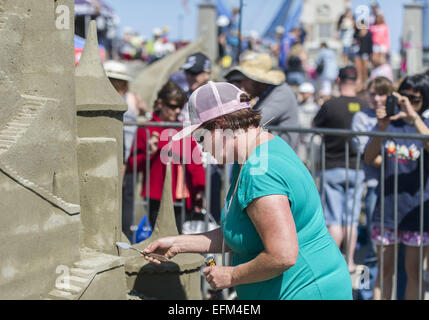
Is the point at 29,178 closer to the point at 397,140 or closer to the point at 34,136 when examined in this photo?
the point at 34,136

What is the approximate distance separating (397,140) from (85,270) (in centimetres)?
269

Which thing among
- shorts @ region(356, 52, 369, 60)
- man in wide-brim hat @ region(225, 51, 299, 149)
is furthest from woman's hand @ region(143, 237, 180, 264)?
shorts @ region(356, 52, 369, 60)

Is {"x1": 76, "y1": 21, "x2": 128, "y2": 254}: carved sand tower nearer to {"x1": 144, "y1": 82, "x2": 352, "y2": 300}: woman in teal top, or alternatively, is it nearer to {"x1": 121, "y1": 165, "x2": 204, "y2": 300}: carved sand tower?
{"x1": 121, "y1": 165, "x2": 204, "y2": 300}: carved sand tower

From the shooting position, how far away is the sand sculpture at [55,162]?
2.92m

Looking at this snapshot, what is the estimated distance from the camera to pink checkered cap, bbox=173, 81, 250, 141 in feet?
7.80

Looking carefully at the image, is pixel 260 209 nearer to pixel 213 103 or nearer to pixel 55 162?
pixel 213 103

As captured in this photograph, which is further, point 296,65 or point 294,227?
point 296,65

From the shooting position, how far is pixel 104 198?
356 centimetres

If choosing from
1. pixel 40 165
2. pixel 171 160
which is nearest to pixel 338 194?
pixel 171 160

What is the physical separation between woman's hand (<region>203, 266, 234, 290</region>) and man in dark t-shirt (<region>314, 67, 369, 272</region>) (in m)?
3.02

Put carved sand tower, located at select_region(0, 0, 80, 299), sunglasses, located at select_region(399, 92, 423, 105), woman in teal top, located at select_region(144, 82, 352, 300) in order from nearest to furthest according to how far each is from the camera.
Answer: woman in teal top, located at select_region(144, 82, 352, 300), carved sand tower, located at select_region(0, 0, 80, 299), sunglasses, located at select_region(399, 92, 423, 105)

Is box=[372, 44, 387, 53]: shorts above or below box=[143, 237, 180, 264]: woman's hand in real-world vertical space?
Result: above

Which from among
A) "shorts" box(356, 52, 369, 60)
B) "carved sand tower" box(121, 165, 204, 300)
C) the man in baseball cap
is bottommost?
"carved sand tower" box(121, 165, 204, 300)
